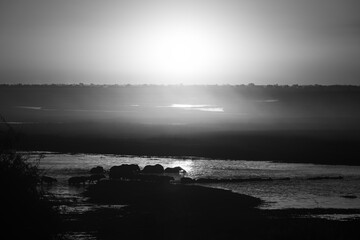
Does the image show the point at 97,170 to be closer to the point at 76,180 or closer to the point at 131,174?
the point at 131,174

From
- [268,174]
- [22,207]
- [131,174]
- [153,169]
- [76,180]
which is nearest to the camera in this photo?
[22,207]

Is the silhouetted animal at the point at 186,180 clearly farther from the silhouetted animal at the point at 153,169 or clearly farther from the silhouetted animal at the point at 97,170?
the silhouetted animal at the point at 97,170

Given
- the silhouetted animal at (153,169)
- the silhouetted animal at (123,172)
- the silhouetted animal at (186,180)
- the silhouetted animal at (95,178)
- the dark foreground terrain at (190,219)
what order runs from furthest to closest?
the silhouetted animal at (153,169) → the silhouetted animal at (123,172) → the silhouetted animal at (186,180) → the silhouetted animal at (95,178) → the dark foreground terrain at (190,219)

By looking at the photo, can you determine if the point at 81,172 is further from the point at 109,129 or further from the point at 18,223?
the point at 109,129

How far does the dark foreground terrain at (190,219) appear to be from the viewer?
71.1 ft

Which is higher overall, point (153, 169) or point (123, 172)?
point (153, 169)

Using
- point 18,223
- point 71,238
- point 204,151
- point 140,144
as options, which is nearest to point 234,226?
point 71,238

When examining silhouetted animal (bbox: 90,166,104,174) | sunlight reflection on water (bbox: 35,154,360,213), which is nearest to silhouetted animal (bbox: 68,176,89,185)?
sunlight reflection on water (bbox: 35,154,360,213)

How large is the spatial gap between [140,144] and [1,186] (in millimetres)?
39149

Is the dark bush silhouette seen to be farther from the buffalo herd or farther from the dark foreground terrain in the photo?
the buffalo herd

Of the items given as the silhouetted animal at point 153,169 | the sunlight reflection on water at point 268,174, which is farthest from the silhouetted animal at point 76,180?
the silhouetted animal at point 153,169

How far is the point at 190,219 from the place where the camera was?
24422mm

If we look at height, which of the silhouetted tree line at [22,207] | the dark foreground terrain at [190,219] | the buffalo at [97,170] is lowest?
the dark foreground terrain at [190,219]

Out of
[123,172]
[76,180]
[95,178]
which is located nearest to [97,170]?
[123,172]
